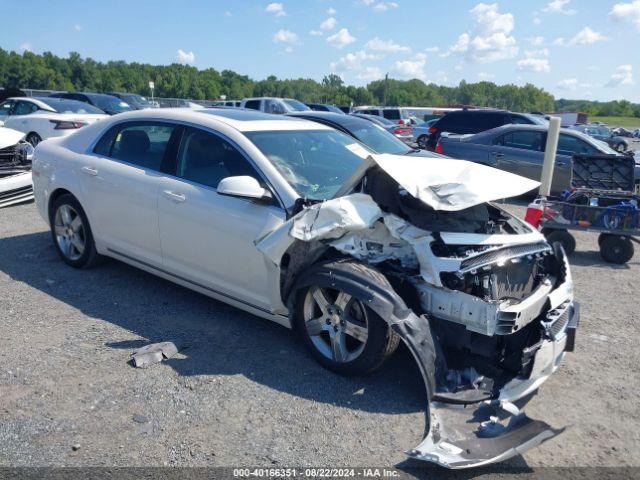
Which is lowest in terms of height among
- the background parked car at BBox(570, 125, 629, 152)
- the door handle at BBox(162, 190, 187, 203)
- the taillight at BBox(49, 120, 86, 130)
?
the background parked car at BBox(570, 125, 629, 152)

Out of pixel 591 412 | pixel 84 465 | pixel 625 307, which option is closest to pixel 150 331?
pixel 84 465

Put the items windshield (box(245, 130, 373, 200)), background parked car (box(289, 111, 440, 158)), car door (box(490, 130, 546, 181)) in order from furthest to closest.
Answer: car door (box(490, 130, 546, 181))
background parked car (box(289, 111, 440, 158))
windshield (box(245, 130, 373, 200))

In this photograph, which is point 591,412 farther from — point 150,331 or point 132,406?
point 150,331

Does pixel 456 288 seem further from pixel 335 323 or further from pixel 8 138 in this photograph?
pixel 8 138

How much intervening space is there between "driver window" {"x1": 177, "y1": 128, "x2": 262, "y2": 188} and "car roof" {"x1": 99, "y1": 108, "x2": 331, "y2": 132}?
137 mm

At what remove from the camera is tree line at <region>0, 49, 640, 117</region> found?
90.6 m

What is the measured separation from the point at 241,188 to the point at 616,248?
5385 mm

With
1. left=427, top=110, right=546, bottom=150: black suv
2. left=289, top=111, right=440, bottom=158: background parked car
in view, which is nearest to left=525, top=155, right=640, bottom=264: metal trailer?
left=289, top=111, right=440, bottom=158: background parked car

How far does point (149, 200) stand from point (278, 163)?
121 cm

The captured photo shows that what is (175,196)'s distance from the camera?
4.59 metres

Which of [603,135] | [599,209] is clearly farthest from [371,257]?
[603,135]

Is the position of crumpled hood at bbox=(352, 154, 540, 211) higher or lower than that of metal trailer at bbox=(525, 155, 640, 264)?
higher

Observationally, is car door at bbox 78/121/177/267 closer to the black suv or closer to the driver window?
the driver window

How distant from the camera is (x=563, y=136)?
11.5m
